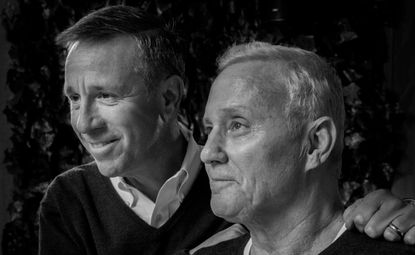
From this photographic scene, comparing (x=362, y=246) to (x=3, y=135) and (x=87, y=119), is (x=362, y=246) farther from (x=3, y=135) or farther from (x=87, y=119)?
(x=3, y=135)

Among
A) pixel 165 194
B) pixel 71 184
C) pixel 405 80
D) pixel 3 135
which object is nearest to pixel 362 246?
pixel 165 194

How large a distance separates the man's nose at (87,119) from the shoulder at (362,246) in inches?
29.2

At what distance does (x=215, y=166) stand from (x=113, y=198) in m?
0.69

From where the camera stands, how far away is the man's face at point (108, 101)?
1.86 meters

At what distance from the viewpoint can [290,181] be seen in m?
1.49

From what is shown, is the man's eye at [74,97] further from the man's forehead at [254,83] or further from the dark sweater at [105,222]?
the man's forehead at [254,83]

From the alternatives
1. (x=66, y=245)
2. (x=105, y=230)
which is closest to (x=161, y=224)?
(x=105, y=230)

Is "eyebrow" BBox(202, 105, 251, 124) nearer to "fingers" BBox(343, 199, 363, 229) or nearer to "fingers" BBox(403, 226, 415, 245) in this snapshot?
"fingers" BBox(343, 199, 363, 229)

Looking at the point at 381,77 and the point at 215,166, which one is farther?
the point at 381,77

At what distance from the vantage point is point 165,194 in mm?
2023

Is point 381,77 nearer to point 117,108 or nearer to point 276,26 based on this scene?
point 276,26

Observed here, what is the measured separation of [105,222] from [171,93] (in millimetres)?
445

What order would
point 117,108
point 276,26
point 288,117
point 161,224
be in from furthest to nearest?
point 276,26
point 161,224
point 117,108
point 288,117

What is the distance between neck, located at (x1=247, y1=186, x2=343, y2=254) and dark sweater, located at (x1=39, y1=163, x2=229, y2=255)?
51cm
